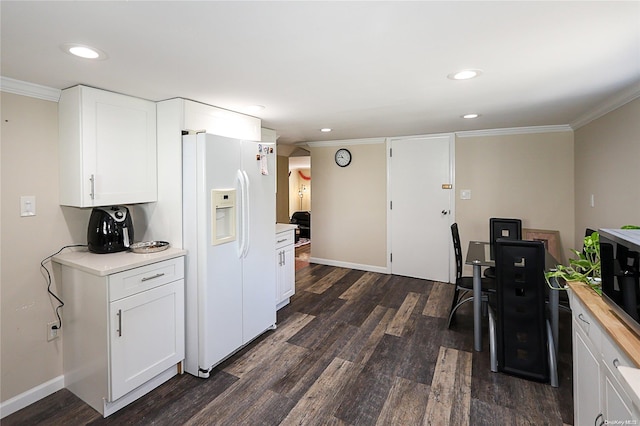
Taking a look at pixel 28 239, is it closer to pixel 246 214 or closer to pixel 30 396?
pixel 30 396

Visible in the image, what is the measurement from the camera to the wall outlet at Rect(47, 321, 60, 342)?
7.23 ft

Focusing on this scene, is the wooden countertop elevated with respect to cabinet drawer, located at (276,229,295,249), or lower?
lower

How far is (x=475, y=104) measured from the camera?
2.74m

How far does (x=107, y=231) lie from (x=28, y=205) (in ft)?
1.57

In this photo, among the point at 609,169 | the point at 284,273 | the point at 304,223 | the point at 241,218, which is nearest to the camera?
the point at 241,218

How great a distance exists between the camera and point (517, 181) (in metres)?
4.03

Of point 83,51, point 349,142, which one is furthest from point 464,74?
point 349,142

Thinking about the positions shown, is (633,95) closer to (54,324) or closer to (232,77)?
(232,77)

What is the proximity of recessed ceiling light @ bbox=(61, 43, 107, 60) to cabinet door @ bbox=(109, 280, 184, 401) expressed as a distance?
1392 millimetres

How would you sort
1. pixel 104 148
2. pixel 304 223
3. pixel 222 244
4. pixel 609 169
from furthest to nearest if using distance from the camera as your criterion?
pixel 304 223 < pixel 609 169 < pixel 222 244 < pixel 104 148

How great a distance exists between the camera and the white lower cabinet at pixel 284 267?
11.5 ft

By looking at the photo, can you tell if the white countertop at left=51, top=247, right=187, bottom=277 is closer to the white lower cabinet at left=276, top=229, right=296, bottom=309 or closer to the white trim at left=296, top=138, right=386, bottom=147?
the white lower cabinet at left=276, top=229, right=296, bottom=309

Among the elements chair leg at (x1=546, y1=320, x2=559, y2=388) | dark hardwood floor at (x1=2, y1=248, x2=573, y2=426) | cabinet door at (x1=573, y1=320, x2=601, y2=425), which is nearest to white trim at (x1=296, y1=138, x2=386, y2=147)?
dark hardwood floor at (x1=2, y1=248, x2=573, y2=426)

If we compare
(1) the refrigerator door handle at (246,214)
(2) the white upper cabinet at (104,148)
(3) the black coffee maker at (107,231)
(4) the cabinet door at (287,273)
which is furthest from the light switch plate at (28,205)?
(4) the cabinet door at (287,273)
